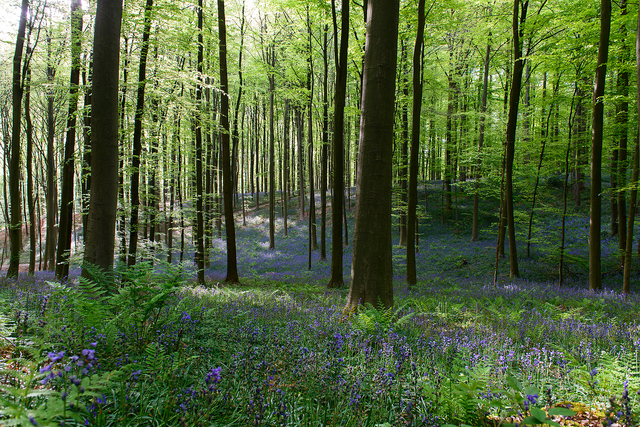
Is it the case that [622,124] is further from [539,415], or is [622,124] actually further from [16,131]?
[16,131]

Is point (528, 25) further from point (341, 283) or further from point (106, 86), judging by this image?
point (106, 86)

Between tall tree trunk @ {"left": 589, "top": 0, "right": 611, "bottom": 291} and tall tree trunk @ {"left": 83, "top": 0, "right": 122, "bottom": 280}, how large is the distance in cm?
1172

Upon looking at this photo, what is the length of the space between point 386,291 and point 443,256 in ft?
46.7

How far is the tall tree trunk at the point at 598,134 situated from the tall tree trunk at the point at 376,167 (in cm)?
775

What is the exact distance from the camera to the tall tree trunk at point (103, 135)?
4734mm

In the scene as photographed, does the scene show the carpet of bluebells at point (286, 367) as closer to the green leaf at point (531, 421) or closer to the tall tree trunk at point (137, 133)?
the green leaf at point (531, 421)

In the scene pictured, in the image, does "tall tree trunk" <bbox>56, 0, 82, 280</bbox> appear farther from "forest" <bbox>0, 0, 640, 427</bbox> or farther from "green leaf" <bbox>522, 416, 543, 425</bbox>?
"green leaf" <bbox>522, 416, 543, 425</bbox>

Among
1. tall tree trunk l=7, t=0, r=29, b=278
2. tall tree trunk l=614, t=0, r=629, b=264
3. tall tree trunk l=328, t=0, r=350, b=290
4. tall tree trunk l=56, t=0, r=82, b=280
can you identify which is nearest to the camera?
tall tree trunk l=56, t=0, r=82, b=280

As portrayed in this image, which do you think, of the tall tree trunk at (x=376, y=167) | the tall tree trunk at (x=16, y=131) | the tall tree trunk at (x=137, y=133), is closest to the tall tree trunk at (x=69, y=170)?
the tall tree trunk at (x=16, y=131)

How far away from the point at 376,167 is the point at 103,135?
4195mm

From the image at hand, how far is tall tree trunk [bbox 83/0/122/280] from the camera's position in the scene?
4.73 meters

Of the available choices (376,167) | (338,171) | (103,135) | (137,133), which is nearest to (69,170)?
(137,133)

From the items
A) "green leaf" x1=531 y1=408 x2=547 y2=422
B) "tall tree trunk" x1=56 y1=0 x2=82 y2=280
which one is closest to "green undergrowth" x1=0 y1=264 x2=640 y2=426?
"green leaf" x1=531 y1=408 x2=547 y2=422

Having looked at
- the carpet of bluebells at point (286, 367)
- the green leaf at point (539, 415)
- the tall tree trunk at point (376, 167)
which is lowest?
the carpet of bluebells at point (286, 367)
